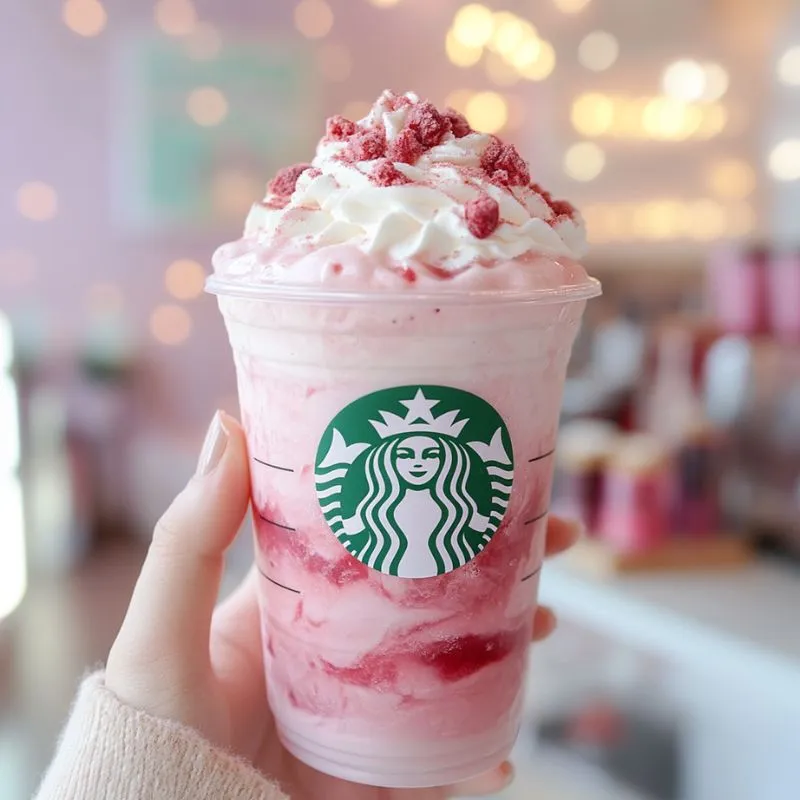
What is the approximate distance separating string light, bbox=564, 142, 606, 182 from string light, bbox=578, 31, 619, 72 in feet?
0.80

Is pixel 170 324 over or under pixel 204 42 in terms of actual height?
under

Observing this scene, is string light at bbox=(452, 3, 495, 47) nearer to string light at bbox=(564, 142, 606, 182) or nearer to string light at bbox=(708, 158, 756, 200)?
string light at bbox=(564, 142, 606, 182)

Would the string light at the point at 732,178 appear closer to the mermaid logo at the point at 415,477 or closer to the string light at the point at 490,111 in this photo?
the string light at the point at 490,111

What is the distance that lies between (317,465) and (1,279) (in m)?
3.00

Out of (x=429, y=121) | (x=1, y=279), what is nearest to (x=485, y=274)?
(x=429, y=121)

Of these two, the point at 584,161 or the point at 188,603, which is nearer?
the point at 188,603

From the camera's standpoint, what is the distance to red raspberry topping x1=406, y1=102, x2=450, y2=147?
0.86 meters

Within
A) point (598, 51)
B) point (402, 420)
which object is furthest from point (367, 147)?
point (598, 51)

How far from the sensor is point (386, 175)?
0.80m

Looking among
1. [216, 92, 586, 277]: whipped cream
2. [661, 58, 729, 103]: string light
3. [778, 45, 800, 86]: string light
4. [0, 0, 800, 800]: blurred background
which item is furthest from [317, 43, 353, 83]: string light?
[216, 92, 586, 277]: whipped cream

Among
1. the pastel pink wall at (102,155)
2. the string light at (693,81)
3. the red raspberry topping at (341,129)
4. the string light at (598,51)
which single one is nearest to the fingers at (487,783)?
the red raspberry topping at (341,129)

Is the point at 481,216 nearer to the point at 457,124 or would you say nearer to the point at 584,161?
the point at 457,124

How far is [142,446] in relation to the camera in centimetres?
362

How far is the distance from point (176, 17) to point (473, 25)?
1149 mm
